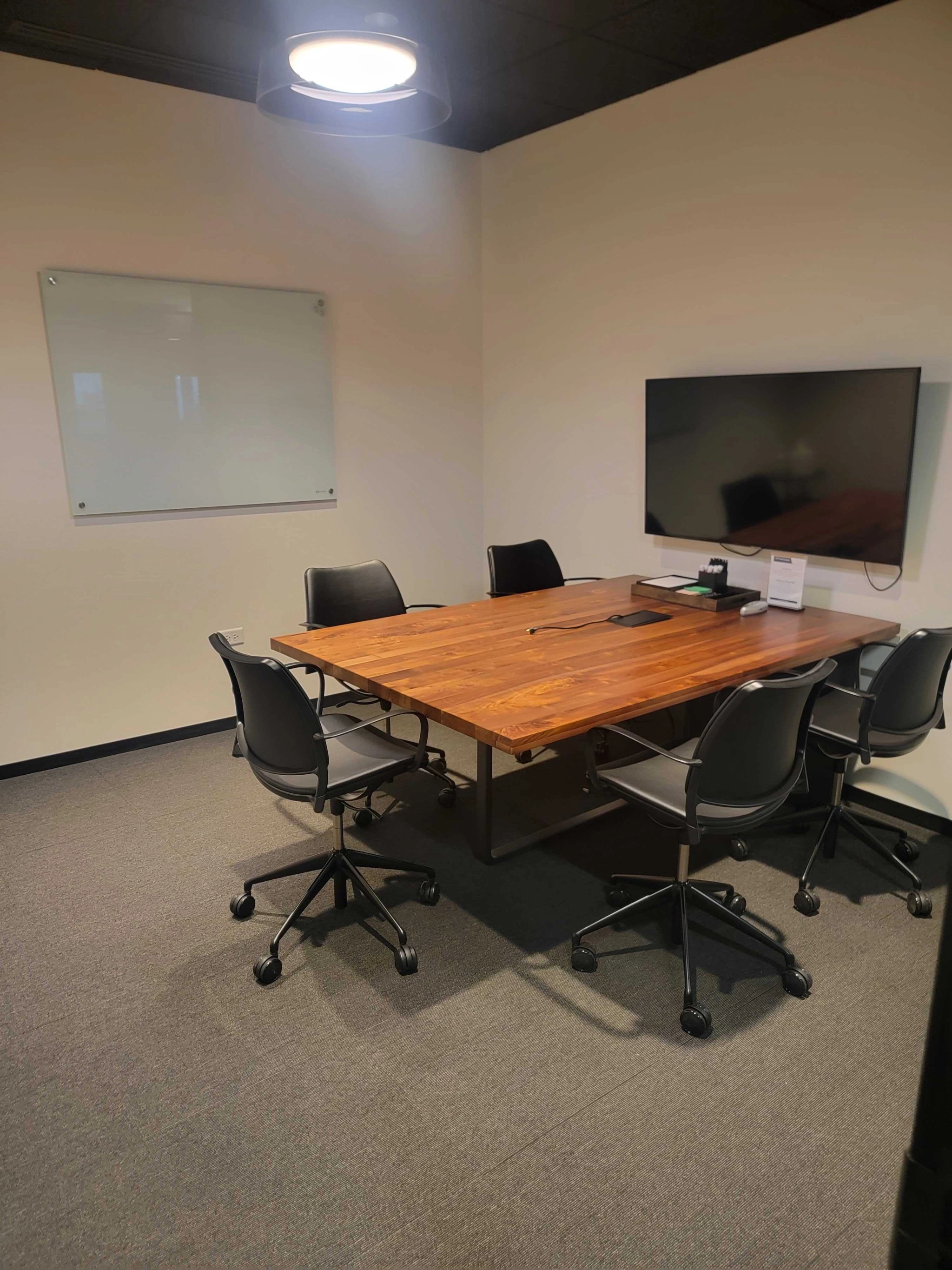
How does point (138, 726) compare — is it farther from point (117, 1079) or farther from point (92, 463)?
point (117, 1079)

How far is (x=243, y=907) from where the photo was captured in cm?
278

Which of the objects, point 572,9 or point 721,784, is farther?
point 572,9

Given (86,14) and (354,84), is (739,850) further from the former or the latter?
(86,14)

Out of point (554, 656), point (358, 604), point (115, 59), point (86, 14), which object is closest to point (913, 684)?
point (554, 656)

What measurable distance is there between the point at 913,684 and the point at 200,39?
361 cm

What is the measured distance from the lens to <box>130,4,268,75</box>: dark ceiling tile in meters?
3.20

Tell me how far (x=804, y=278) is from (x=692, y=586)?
4.43ft

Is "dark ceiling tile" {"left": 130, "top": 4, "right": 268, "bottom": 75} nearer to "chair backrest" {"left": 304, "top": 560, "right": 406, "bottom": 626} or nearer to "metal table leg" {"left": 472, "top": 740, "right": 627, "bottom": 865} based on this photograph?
"chair backrest" {"left": 304, "top": 560, "right": 406, "bottom": 626}

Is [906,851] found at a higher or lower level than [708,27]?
lower

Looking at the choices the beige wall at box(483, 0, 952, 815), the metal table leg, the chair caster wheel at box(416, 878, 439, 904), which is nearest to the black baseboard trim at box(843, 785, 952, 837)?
the beige wall at box(483, 0, 952, 815)

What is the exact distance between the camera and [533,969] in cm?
253

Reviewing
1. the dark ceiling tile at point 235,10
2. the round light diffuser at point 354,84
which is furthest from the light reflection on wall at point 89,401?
the round light diffuser at point 354,84

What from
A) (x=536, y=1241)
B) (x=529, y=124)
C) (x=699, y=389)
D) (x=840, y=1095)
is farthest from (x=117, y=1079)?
(x=529, y=124)

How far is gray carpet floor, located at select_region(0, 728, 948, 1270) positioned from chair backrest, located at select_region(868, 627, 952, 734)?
1.99ft
